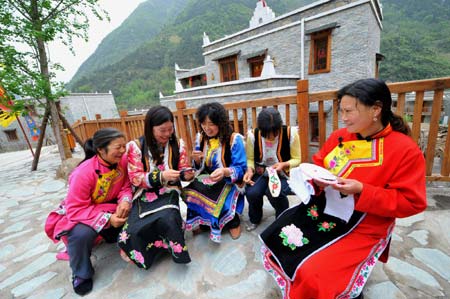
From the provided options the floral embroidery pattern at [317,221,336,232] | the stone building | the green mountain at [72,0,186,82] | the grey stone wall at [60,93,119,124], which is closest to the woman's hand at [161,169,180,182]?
the floral embroidery pattern at [317,221,336,232]

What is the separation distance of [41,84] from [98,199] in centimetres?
440

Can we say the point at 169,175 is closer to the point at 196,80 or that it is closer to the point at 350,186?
the point at 350,186

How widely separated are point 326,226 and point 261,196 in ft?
2.65

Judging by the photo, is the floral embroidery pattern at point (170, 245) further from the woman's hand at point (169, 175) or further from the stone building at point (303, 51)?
the stone building at point (303, 51)

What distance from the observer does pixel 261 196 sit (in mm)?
Answer: 2098

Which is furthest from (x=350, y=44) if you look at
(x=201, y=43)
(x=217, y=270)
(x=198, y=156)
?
(x=201, y=43)

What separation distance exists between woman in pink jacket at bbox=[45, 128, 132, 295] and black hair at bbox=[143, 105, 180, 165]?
Answer: 0.22 metres

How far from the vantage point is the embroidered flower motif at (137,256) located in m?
1.74

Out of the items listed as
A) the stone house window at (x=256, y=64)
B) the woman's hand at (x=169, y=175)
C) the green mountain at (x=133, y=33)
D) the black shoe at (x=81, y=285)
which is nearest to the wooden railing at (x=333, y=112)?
the woman's hand at (x=169, y=175)

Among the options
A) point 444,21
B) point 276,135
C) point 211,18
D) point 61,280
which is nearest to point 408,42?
point 444,21

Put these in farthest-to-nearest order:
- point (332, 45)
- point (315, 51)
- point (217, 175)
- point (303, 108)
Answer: point (315, 51)
point (332, 45)
point (303, 108)
point (217, 175)

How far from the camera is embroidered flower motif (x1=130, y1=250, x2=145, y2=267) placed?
1.74 meters

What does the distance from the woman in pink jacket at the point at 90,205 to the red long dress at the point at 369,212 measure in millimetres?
→ 1481

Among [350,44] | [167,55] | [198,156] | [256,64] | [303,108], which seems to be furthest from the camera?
[167,55]
